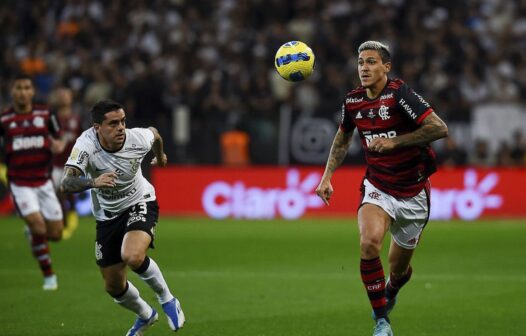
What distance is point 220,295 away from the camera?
41.7 feet

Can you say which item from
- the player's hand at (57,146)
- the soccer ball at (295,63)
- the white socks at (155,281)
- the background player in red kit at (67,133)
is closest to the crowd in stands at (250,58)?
the background player in red kit at (67,133)

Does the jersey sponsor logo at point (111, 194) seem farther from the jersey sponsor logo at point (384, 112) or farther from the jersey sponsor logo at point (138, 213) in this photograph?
the jersey sponsor logo at point (384, 112)

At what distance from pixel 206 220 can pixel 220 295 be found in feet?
34.8

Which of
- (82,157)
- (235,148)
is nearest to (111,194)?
(82,157)

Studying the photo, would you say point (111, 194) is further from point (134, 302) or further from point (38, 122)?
point (38, 122)

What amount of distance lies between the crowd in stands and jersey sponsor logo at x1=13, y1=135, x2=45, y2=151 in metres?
10.2

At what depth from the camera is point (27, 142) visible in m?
14.2

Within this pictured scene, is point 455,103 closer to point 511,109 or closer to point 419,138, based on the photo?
point 511,109

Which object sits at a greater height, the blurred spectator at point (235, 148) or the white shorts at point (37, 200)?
the white shorts at point (37, 200)

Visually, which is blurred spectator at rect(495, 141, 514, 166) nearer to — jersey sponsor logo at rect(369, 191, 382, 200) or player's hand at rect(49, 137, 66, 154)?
player's hand at rect(49, 137, 66, 154)

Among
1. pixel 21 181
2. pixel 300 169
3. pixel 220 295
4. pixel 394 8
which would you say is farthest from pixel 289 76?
pixel 394 8

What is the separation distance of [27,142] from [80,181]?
5.61 metres

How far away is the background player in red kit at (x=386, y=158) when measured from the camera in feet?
30.1

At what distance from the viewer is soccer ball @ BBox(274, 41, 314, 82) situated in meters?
10.1
